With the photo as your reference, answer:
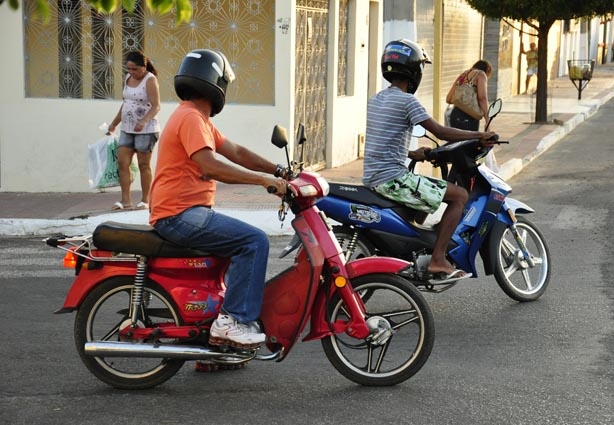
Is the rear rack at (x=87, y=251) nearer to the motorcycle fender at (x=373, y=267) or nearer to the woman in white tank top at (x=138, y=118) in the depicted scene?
the motorcycle fender at (x=373, y=267)

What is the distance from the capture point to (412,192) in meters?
7.30

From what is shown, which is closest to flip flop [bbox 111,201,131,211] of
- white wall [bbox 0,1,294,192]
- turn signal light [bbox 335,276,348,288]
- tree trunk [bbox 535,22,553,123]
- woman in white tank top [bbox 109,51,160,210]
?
woman in white tank top [bbox 109,51,160,210]

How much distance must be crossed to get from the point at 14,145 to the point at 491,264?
26.0 feet

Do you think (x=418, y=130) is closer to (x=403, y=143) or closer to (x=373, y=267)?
(x=403, y=143)

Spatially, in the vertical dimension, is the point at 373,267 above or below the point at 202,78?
below

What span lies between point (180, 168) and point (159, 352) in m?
0.91

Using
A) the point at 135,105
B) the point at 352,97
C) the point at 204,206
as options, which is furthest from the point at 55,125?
the point at 204,206

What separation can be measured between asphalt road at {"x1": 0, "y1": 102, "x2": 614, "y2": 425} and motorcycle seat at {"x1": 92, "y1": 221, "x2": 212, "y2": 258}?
28.6 inches

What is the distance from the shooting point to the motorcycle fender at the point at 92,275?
5.70 m

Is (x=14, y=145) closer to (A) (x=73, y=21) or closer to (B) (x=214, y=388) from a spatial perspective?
(A) (x=73, y=21)

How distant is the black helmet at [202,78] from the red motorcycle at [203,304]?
0.43m

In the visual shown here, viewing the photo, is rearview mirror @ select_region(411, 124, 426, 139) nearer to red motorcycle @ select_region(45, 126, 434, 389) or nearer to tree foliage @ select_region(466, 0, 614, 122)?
red motorcycle @ select_region(45, 126, 434, 389)

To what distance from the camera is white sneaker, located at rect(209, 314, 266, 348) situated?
5.58 m

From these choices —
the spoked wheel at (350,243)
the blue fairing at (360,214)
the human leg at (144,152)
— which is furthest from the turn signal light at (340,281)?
the human leg at (144,152)
